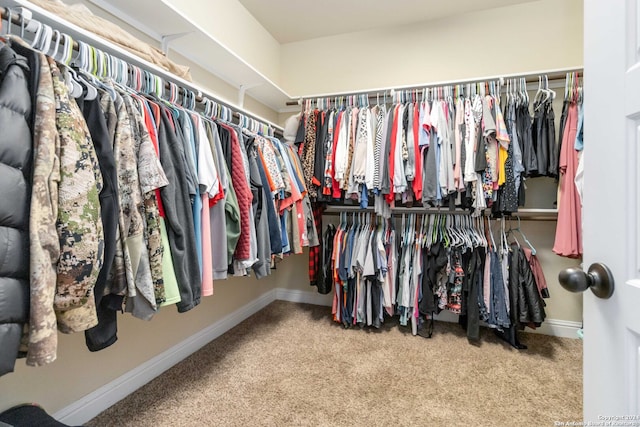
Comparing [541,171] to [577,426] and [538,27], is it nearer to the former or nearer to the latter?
[538,27]

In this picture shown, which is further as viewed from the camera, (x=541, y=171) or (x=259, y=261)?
(x=541, y=171)

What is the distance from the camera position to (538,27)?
221cm

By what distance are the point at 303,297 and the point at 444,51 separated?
254 centimetres

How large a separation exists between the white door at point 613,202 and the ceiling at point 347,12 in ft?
6.69

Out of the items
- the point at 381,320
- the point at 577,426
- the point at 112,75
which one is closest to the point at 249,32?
the point at 112,75

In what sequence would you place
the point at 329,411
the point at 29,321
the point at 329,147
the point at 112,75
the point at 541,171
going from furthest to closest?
1. the point at 329,147
2. the point at 541,171
3. the point at 329,411
4. the point at 112,75
5. the point at 29,321

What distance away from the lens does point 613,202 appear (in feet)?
1.83

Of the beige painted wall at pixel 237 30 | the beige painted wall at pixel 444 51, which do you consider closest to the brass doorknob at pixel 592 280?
the beige painted wall at pixel 237 30

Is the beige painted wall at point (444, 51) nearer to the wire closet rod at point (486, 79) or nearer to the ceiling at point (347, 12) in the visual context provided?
the ceiling at point (347, 12)

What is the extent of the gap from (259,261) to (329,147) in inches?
40.7

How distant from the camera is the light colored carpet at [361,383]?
4.41ft

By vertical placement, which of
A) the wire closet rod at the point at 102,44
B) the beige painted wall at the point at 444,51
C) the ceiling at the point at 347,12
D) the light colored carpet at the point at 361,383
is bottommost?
Answer: the light colored carpet at the point at 361,383

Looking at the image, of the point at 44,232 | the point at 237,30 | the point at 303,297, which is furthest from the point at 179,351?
the point at 237,30

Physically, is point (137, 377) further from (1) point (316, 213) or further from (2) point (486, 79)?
(2) point (486, 79)
